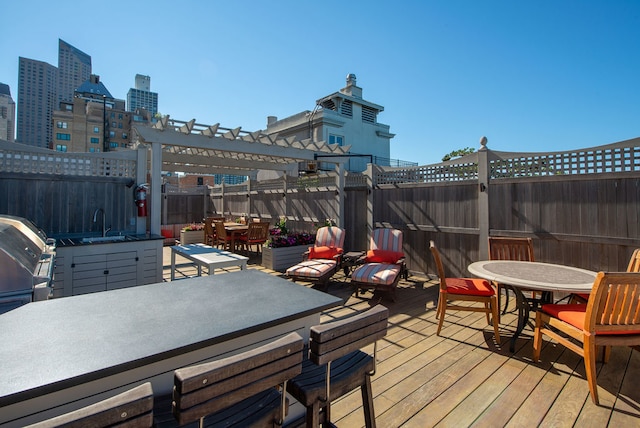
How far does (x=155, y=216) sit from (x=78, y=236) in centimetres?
115

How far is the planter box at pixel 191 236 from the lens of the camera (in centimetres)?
1030

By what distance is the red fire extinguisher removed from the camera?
5.30m

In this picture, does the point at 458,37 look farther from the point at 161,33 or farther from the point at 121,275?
the point at 121,275

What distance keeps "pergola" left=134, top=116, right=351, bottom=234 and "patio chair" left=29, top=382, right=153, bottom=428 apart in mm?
5221

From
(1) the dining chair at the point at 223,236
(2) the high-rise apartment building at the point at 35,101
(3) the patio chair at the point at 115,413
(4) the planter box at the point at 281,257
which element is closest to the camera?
(3) the patio chair at the point at 115,413

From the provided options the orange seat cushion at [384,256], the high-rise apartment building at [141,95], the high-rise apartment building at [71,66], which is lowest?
the orange seat cushion at [384,256]

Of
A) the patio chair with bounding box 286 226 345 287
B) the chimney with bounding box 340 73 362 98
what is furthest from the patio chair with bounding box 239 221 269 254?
the chimney with bounding box 340 73 362 98

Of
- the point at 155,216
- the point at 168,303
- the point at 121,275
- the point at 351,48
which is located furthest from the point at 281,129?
the point at 168,303

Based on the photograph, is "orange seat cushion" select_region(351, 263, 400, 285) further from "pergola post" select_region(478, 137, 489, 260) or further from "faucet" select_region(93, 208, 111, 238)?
"faucet" select_region(93, 208, 111, 238)

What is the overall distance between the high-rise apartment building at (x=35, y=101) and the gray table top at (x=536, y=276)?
89.1 metres

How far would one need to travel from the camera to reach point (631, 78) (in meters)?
7.71

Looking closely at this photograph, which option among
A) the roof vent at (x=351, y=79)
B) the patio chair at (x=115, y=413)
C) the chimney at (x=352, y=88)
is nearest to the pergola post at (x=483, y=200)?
the patio chair at (x=115, y=413)

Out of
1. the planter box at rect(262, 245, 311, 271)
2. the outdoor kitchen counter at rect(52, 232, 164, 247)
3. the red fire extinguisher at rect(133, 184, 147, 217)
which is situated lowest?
the planter box at rect(262, 245, 311, 271)

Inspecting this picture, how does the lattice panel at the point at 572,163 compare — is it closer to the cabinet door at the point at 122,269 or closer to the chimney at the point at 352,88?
the cabinet door at the point at 122,269
